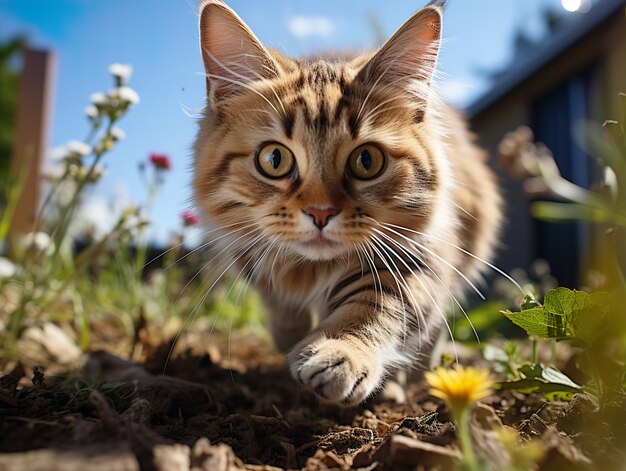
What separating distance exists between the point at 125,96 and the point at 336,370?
1157mm

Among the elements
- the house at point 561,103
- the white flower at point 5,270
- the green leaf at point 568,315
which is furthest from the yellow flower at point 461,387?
the house at point 561,103

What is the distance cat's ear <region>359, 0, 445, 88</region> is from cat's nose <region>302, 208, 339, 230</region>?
0.46 metres

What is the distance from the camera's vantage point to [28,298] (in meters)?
1.96

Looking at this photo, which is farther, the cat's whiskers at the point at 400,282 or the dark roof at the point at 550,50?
the dark roof at the point at 550,50

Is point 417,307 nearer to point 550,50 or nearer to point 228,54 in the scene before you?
point 228,54

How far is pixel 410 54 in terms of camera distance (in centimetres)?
163

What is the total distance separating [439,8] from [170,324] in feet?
6.09

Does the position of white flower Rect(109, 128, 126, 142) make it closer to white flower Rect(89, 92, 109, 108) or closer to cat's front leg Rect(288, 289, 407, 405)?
white flower Rect(89, 92, 109, 108)

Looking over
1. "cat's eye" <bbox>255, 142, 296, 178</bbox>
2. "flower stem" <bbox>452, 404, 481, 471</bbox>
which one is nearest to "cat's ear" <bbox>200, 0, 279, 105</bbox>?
"cat's eye" <bbox>255, 142, 296, 178</bbox>

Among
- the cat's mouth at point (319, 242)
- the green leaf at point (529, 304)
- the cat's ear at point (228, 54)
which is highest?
the cat's ear at point (228, 54)

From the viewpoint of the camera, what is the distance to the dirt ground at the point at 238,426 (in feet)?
2.63

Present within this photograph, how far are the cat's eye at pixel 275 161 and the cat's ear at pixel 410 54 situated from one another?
0.33 meters

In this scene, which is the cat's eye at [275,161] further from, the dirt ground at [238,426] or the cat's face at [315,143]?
the dirt ground at [238,426]

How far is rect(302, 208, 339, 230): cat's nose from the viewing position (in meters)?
1.37
